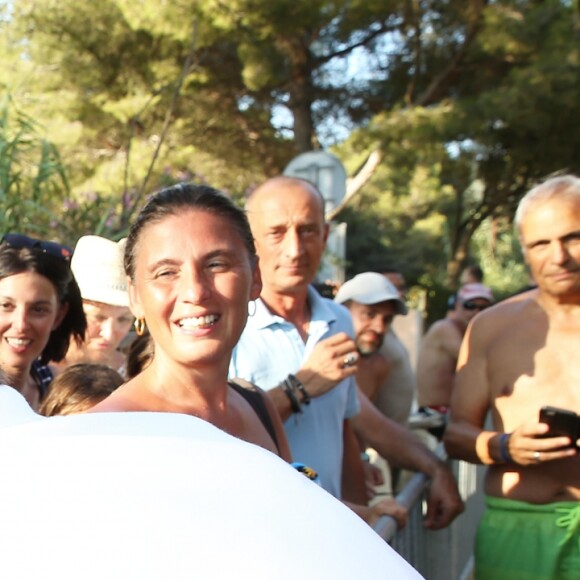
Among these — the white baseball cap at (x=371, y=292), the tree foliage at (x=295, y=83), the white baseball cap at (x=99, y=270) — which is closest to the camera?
the white baseball cap at (x=99, y=270)

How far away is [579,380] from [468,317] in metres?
3.89

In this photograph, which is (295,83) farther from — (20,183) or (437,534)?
(437,534)

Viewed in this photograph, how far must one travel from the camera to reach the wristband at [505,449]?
2659 mm

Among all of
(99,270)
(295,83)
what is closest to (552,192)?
(99,270)

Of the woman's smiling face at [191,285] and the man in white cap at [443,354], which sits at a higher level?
the woman's smiling face at [191,285]

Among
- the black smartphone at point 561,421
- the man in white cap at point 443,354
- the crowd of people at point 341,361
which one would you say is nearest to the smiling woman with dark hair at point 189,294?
the crowd of people at point 341,361

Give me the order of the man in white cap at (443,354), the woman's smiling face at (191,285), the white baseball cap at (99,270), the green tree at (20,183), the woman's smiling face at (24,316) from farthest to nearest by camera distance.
Answer: the man in white cap at (443,354), the green tree at (20,183), the white baseball cap at (99,270), the woman's smiling face at (24,316), the woman's smiling face at (191,285)

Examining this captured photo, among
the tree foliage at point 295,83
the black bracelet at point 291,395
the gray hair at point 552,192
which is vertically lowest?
the black bracelet at point 291,395

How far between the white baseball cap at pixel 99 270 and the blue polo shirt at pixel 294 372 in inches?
17.8

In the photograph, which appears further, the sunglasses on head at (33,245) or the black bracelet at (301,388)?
the sunglasses on head at (33,245)

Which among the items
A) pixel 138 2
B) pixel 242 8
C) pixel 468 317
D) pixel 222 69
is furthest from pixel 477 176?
pixel 468 317

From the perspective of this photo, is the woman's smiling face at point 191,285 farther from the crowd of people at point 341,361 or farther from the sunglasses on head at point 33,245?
the sunglasses on head at point 33,245

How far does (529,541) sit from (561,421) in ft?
1.37

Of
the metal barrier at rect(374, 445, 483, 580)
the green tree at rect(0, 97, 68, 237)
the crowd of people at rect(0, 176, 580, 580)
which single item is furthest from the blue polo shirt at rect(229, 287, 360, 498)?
the green tree at rect(0, 97, 68, 237)
